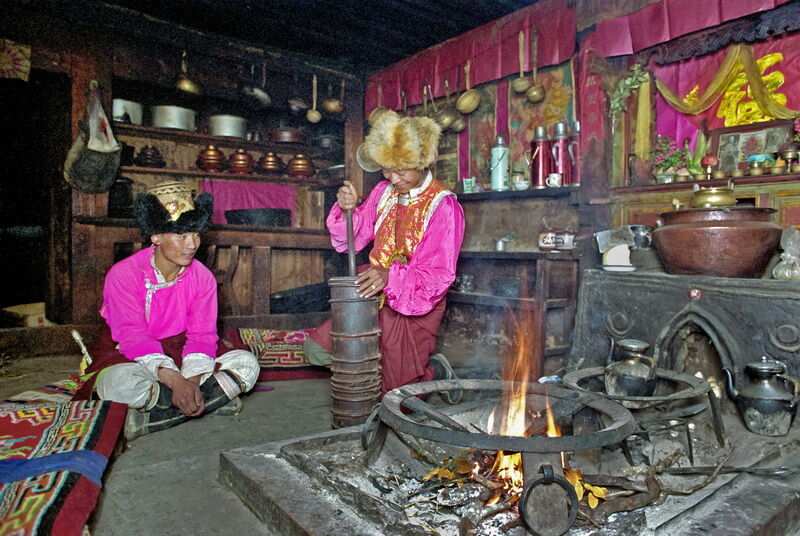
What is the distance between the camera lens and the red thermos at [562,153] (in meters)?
5.22

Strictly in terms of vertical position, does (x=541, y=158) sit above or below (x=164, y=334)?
above

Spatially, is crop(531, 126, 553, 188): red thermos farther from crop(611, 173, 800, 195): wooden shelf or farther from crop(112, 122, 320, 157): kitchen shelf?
crop(112, 122, 320, 157): kitchen shelf

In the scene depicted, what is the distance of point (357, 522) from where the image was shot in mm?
1771

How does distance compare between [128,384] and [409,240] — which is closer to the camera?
[128,384]

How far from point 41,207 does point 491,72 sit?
5637mm

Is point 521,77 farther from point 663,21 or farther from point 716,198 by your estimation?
point 716,198

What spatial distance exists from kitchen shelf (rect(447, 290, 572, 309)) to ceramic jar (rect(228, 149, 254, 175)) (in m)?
3.11

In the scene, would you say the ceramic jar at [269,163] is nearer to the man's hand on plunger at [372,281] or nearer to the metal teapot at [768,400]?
the man's hand on plunger at [372,281]

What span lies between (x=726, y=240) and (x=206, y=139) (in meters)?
5.84

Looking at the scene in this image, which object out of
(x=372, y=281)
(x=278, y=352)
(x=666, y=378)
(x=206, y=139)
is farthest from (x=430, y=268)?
(x=206, y=139)

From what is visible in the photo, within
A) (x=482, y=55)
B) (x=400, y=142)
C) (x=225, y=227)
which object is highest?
(x=482, y=55)

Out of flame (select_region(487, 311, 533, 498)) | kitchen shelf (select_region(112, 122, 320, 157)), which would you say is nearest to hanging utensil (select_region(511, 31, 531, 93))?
kitchen shelf (select_region(112, 122, 320, 157))

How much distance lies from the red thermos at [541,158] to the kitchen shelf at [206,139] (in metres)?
3.26

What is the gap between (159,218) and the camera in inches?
125
